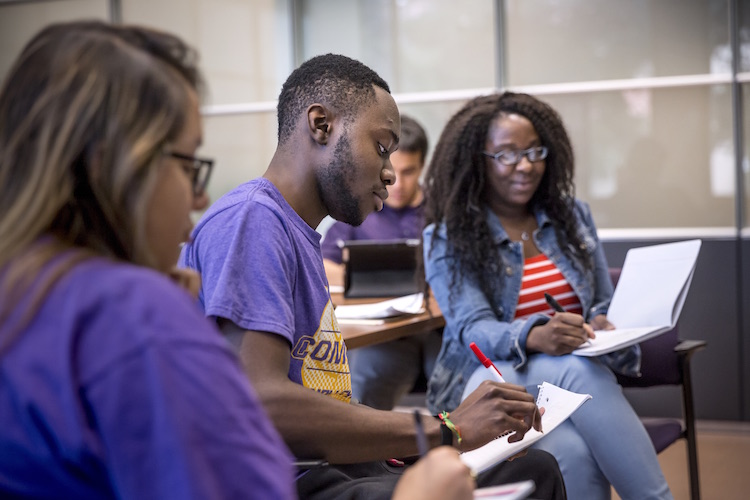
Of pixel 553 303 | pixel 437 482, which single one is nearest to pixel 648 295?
pixel 553 303

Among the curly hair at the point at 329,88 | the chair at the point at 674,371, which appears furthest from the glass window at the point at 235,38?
the curly hair at the point at 329,88

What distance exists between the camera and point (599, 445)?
2092 millimetres

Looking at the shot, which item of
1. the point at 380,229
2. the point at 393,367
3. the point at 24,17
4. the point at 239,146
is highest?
the point at 24,17

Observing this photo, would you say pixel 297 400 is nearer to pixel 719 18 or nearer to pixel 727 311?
pixel 727 311

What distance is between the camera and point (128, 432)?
2.16 feet

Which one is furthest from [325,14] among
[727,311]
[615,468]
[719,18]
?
[615,468]

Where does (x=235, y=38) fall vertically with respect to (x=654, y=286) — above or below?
above

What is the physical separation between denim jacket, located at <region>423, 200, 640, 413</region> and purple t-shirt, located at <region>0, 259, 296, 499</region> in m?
1.59

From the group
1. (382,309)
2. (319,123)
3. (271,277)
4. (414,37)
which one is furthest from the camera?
(414,37)

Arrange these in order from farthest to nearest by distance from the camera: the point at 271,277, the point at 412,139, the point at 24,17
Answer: the point at 24,17
the point at 412,139
the point at 271,277

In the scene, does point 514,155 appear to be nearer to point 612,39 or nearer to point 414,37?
point 612,39

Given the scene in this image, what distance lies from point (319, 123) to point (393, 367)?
6.01 feet

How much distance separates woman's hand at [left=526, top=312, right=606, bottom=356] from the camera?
213 centimetres

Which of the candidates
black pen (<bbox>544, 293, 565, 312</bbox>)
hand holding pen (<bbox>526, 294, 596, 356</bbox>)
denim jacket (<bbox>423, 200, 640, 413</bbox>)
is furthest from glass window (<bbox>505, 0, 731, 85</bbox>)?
hand holding pen (<bbox>526, 294, 596, 356</bbox>)
